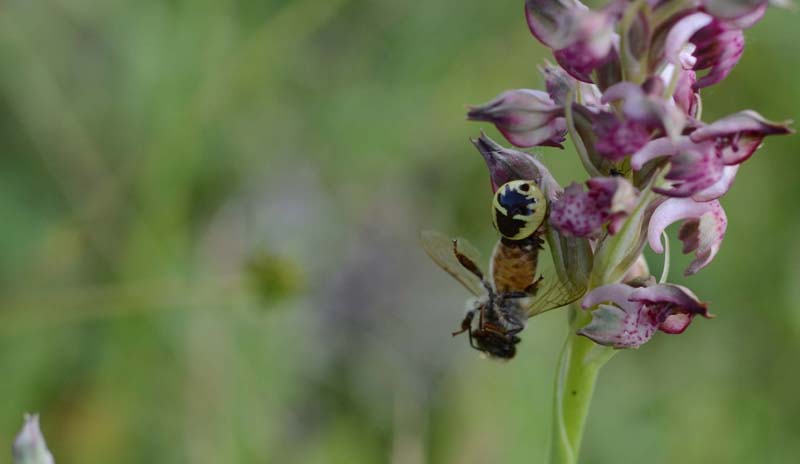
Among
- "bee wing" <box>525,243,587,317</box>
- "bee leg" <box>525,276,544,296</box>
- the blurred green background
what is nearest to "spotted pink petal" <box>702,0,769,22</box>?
"bee wing" <box>525,243,587,317</box>

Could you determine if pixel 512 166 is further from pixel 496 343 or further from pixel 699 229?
pixel 496 343

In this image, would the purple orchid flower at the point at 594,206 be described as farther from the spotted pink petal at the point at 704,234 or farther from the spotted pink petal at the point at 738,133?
the spotted pink petal at the point at 704,234

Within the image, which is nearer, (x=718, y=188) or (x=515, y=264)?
(x=718, y=188)

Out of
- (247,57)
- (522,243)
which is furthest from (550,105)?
(247,57)

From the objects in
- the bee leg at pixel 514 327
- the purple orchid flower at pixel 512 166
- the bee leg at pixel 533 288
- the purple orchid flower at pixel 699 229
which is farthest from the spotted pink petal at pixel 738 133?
the bee leg at pixel 514 327

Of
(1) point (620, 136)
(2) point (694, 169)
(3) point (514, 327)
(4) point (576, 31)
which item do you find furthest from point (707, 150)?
(3) point (514, 327)

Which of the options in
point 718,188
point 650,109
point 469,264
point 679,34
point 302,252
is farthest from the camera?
point 302,252

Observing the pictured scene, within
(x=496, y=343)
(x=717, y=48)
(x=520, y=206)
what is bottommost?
(x=496, y=343)

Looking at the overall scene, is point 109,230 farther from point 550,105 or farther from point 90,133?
point 550,105
